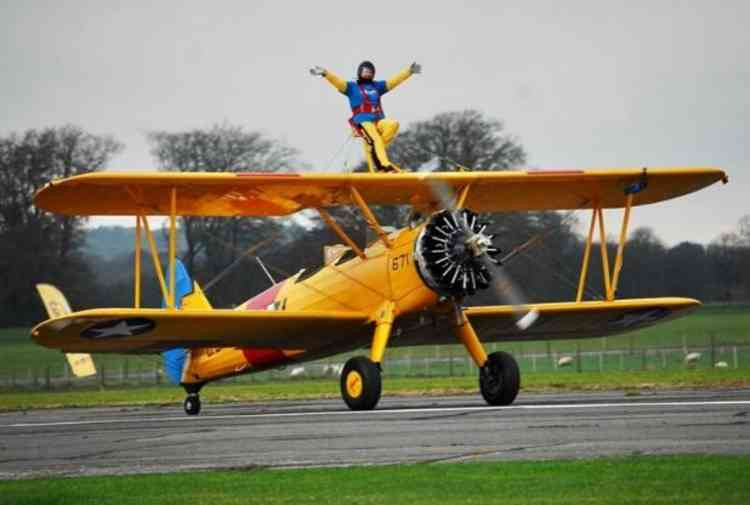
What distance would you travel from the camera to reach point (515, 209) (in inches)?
966

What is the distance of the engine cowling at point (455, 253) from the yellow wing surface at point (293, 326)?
1.11 metres

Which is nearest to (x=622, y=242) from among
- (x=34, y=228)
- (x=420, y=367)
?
(x=420, y=367)

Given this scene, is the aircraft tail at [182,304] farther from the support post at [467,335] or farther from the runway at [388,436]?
the support post at [467,335]

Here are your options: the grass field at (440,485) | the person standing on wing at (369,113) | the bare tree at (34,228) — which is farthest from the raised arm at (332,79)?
the bare tree at (34,228)

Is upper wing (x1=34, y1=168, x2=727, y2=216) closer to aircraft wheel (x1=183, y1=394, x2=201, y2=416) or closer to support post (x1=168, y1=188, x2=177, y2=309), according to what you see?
support post (x1=168, y1=188, x2=177, y2=309)

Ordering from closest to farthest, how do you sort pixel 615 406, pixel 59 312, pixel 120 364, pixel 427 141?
pixel 615 406 → pixel 59 312 → pixel 120 364 → pixel 427 141

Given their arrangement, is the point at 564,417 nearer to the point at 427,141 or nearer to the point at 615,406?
the point at 615,406

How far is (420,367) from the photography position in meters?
46.0

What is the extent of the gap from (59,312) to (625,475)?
58.5 feet

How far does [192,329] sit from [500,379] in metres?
4.40

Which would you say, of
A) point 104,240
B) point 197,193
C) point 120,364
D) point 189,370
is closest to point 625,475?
point 197,193

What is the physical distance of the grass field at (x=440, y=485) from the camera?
10492mm

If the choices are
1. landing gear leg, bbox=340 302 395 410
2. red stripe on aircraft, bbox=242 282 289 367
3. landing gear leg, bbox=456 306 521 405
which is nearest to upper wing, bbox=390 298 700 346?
landing gear leg, bbox=340 302 395 410

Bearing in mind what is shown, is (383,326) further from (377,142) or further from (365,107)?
(365,107)
